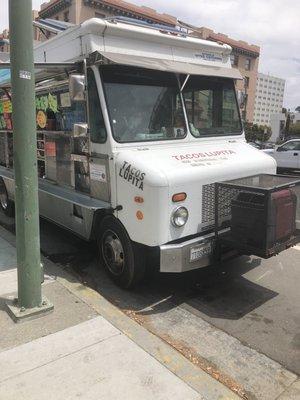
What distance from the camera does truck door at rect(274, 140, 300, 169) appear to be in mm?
16672

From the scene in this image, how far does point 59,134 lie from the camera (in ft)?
18.6

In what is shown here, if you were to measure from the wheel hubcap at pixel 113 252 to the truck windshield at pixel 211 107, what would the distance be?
5.21 ft

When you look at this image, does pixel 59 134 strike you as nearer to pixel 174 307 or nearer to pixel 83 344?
pixel 174 307

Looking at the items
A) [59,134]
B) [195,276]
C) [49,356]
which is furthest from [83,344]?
[59,134]

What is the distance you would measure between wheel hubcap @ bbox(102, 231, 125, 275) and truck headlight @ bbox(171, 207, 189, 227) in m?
0.81

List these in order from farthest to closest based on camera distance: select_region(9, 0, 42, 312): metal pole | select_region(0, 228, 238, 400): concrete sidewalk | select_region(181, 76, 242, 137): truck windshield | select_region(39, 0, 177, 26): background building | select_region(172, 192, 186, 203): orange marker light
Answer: select_region(39, 0, 177, 26): background building → select_region(181, 76, 242, 137): truck windshield → select_region(172, 192, 186, 203): orange marker light → select_region(9, 0, 42, 312): metal pole → select_region(0, 228, 238, 400): concrete sidewalk

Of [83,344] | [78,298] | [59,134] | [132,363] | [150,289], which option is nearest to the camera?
[132,363]

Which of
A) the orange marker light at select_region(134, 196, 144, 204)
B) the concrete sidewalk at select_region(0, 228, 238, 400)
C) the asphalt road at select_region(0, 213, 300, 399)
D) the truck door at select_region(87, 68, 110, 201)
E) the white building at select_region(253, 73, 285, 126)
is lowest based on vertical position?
the asphalt road at select_region(0, 213, 300, 399)

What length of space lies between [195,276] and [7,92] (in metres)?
4.34

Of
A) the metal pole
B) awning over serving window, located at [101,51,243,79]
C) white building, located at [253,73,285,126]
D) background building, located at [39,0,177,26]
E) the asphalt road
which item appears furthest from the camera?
white building, located at [253,73,285,126]

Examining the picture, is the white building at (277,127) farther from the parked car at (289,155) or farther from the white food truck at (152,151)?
the white food truck at (152,151)

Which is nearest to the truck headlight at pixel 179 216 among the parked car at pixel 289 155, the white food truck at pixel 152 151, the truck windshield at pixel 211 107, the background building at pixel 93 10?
the white food truck at pixel 152 151

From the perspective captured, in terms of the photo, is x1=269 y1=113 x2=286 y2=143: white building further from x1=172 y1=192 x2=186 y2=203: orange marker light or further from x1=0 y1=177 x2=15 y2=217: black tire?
x1=172 y1=192 x2=186 y2=203: orange marker light

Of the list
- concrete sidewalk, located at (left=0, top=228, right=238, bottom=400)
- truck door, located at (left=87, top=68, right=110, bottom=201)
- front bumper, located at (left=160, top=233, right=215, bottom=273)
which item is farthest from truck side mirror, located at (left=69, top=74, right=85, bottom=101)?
concrete sidewalk, located at (left=0, top=228, right=238, bottom=400)
